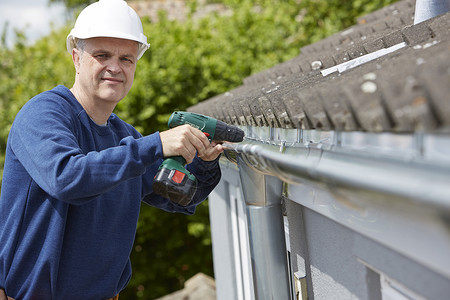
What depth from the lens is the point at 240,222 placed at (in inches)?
155

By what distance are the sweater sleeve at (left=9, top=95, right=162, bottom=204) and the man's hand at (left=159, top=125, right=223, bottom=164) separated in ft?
0.13

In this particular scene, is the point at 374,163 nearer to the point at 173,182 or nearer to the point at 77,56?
the point at 173,182

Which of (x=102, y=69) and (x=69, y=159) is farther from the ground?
(x=102, y=69)

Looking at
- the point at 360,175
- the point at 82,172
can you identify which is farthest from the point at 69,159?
the point at 360,175

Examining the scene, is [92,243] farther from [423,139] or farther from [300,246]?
[423,139]

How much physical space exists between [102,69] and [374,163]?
1.72m

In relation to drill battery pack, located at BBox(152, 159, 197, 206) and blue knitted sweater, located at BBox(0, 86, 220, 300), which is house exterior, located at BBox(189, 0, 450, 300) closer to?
drill battery pack, located at BBox(152, 159, 197, 206)

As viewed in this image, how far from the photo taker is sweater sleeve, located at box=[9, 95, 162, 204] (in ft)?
5.88

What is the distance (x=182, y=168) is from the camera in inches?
81.2

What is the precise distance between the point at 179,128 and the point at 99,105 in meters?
0.67

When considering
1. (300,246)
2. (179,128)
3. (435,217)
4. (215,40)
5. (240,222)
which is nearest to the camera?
(435,217)

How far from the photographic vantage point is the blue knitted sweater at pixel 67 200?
71.9 inches

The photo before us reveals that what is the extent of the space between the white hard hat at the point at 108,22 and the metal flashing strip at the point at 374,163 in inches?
46.1

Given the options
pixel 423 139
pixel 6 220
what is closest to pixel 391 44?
pixel 423 139
